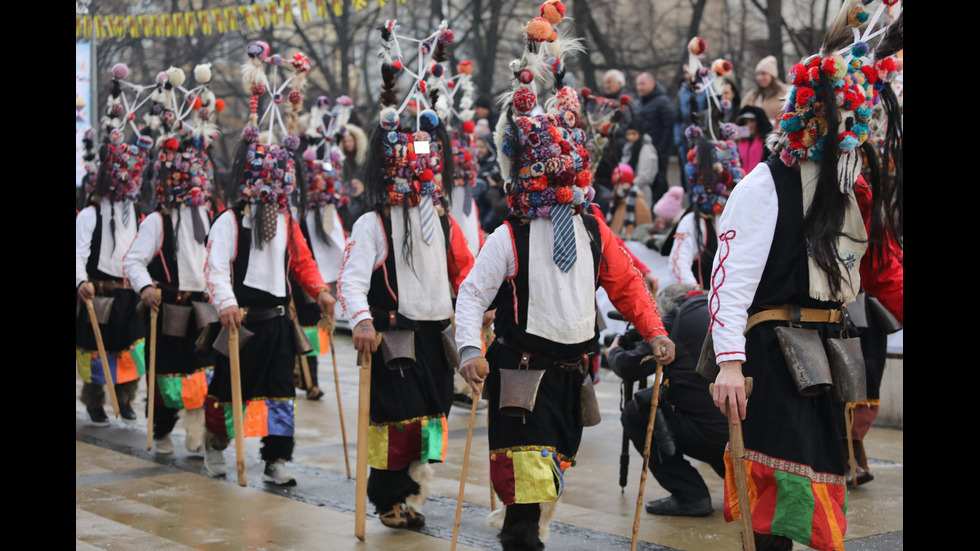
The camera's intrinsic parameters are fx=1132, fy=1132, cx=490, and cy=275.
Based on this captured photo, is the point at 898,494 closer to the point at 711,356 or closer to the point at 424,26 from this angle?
the point at 711,356

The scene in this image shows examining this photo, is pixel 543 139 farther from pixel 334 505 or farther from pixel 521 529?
pixel 334 505

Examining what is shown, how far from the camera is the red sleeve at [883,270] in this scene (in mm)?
4074

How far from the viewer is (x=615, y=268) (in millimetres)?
5016

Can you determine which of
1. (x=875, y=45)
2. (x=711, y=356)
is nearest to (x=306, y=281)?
(x=711, y=356)

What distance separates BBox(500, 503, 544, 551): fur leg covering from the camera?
4.71m

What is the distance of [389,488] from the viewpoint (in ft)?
18.4

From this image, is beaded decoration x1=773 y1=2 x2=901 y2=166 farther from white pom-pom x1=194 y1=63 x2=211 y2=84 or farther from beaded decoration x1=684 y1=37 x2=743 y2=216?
white pom-pom x1=194 y1=63 x2=211 y2=84

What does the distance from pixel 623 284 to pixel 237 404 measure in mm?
2515

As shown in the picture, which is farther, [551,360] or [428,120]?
[428,120]

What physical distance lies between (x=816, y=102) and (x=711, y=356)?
97 cm

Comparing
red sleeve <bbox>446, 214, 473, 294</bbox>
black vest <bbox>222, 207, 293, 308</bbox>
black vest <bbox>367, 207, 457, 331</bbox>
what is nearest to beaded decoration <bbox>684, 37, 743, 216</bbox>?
red sleeve <bbox>446, 214, 473, 294</bbox>

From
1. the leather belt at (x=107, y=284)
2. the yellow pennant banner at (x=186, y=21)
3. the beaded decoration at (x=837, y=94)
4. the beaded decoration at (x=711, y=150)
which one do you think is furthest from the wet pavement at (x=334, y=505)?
the yellow pennant banner at (x=186, y=21)

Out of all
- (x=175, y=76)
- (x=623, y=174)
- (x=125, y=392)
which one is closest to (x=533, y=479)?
(x=175, y=76)

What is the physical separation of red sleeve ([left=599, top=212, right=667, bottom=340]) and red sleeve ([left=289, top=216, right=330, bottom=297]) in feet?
7.99
